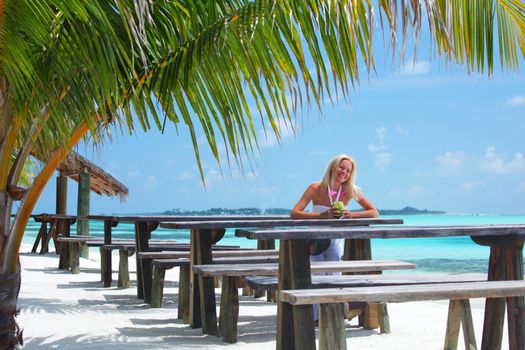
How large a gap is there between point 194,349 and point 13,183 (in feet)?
4.72

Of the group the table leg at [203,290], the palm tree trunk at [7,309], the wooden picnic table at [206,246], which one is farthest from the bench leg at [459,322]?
the palm tree trunk at [7,309]

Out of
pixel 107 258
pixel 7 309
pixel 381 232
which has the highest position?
pixel 381 232

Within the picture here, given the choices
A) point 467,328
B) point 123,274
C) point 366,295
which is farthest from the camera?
point 123,274

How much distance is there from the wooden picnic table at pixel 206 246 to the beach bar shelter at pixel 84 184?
814cm

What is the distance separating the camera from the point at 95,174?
1480 cm

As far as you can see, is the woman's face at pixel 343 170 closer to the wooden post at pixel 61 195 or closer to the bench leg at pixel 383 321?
the bench leg at pixel 383 321

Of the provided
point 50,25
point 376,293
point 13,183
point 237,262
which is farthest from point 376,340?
point 50,25

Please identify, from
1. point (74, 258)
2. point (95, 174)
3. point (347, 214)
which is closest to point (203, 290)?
point (347, 214)

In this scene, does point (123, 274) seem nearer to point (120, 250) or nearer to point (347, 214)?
point (120, 250)

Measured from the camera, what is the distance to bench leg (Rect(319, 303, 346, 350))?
331cm

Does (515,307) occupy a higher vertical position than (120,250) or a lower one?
lower

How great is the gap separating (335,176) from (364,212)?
0.36m

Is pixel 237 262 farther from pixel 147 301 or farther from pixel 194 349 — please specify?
pixel 147 301

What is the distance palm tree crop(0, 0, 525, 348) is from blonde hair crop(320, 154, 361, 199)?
1.66 meters
